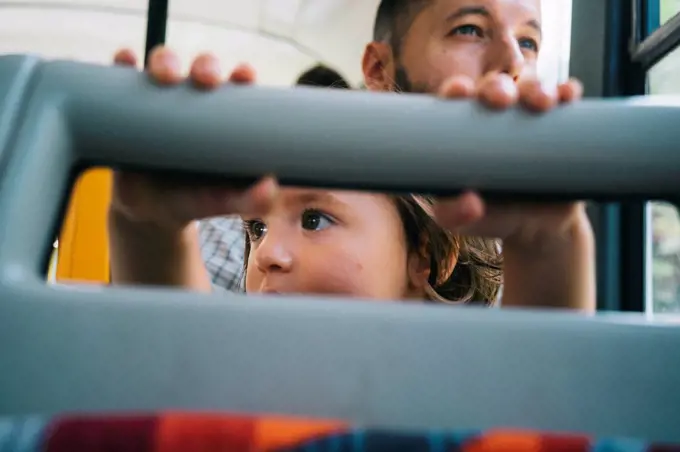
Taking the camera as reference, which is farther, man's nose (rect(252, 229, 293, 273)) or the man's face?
the man's face

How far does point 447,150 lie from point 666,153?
114mm

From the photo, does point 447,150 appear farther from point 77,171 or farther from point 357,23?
point 357,23

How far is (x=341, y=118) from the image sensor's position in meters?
0.37

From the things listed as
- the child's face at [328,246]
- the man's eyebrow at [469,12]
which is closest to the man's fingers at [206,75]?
the child's face at [328,246]

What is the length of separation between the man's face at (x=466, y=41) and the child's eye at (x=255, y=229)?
287mm

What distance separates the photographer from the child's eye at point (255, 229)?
100 cm

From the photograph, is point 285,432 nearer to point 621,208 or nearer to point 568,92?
point 568,92

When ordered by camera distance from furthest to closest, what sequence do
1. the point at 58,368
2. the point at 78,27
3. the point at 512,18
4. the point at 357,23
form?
the point at 78,27
the point at 357,23
the point at 512,18
the point at 58,368

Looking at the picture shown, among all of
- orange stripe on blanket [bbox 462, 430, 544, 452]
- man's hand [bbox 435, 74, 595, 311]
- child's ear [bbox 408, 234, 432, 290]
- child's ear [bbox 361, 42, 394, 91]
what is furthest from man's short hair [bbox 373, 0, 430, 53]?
orange stripe on blanket [bbox 462, 430, 544, 452]

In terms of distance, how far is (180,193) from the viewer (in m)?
0.45

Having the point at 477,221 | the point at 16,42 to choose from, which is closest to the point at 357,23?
the point at 16,42

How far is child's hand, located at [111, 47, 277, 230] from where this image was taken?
1.25 feet

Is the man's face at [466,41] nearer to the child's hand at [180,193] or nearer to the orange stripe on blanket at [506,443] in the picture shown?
the child's hand at [180,193]

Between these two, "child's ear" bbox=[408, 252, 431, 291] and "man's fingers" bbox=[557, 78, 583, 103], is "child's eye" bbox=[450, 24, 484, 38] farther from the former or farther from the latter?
"man's fingers" bbox=[557, 78, 583, 103]
